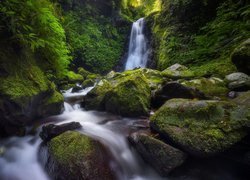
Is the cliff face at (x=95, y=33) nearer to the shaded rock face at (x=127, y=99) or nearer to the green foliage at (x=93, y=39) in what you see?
the green foliage at (x=93, y=39)

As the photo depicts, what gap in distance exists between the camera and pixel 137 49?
16.3 metres

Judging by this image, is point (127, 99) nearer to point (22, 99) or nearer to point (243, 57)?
point (22, 99)

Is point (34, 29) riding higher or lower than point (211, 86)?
higher

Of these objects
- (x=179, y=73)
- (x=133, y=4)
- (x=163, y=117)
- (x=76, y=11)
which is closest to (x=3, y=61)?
→ (x=163, y=117)

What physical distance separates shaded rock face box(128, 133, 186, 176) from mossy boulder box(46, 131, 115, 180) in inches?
26.4

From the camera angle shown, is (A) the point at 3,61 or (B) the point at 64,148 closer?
(B) the point at 64,148

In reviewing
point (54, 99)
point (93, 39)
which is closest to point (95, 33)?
point (93, 39)

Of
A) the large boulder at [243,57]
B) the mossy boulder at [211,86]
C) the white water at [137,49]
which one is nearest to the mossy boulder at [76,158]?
the mossy boulder at [211,86]

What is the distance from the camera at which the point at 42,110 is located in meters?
5.23

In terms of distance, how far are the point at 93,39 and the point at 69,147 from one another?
49.5 ft

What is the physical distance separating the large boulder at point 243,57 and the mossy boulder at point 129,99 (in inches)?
117

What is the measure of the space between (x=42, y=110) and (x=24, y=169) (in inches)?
75.4

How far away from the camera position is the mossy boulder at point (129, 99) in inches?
215

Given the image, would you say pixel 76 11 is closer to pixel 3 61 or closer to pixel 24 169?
pixel 3 61
